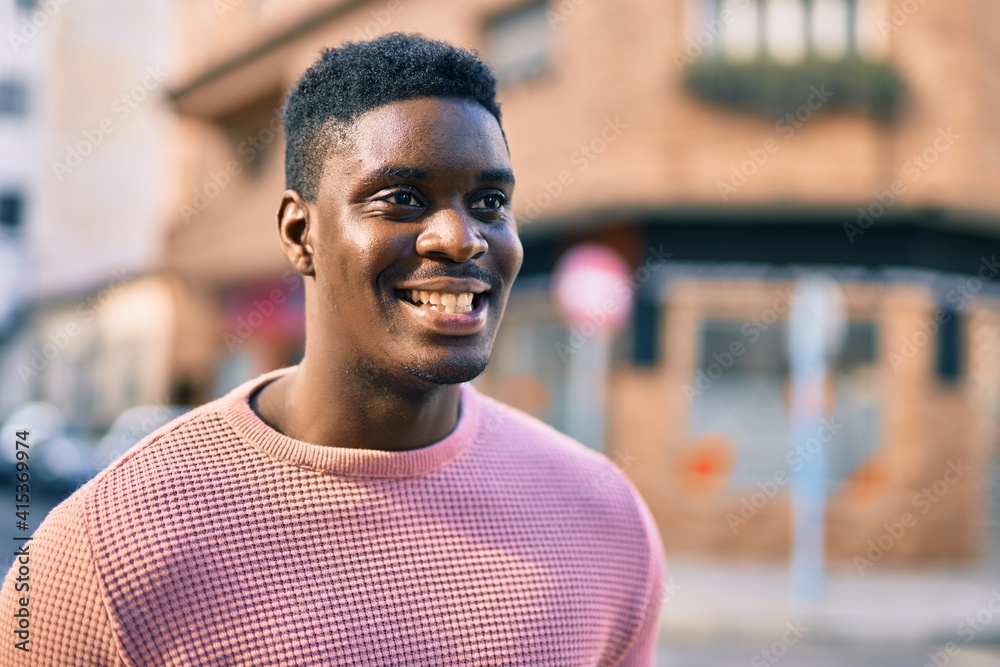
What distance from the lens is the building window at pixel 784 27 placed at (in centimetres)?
1143

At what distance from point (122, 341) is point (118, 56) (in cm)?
636

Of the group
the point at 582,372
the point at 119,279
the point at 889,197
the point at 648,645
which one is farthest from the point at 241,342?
the point at 648,645

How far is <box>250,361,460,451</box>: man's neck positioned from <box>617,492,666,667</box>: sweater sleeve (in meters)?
0.46

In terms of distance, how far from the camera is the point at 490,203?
1.49 m

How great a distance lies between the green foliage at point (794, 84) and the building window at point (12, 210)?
975 centimetres

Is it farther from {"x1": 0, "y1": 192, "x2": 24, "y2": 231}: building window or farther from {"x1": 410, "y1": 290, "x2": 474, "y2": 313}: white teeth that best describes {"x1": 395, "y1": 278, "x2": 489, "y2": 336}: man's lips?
{"x1": 0, "y1": 192, "x2": 24, "y2": 231}: building window

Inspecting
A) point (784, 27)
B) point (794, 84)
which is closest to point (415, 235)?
point (794, 84)

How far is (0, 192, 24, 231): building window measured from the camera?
1459 cm

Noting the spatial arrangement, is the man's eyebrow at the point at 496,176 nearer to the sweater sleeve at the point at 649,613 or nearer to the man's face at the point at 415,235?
the man's face at the point at 415,235

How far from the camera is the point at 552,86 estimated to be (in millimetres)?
12195

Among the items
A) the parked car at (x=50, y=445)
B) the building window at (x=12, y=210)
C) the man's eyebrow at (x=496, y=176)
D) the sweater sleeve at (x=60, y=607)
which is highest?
the building window at (x=12, y=210)

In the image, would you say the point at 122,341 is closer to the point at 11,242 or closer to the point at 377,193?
the point at 11,242

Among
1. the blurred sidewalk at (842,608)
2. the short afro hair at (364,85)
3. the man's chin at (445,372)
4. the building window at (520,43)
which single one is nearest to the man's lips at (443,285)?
the man's chin at (445,372)

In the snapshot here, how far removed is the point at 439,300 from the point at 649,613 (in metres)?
0.68
